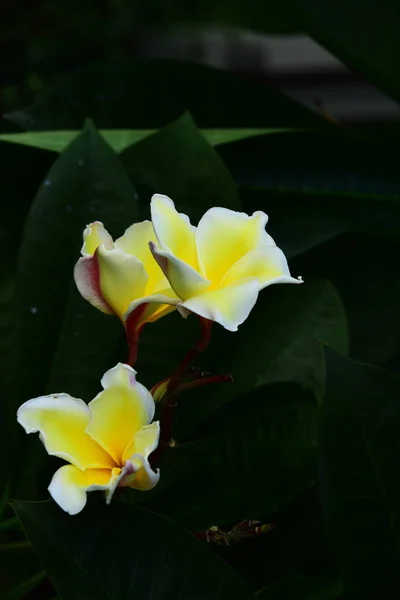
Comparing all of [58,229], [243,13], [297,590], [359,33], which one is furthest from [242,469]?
[243,13]

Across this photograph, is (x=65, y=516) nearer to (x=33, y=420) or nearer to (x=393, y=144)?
(x=33, y=420)

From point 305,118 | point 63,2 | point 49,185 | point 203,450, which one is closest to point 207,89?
point 305,118

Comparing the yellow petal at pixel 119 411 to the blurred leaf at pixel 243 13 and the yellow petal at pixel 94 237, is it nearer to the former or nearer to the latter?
the yellow petal at pixel 94 237

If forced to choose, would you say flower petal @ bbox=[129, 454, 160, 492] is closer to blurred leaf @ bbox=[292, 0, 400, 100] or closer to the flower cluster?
the flower cluster

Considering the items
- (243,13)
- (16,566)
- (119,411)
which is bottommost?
(16,566)

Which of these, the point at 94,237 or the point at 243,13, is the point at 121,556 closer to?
the point at 94,237

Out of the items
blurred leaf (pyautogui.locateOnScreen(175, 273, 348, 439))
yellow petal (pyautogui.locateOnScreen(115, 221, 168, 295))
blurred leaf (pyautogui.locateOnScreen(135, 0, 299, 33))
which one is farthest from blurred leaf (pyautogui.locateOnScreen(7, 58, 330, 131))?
yellow petal (pyautogui.locateOnScreen(115, 221, 168, 295))

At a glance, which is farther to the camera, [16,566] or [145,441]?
[16,566]
